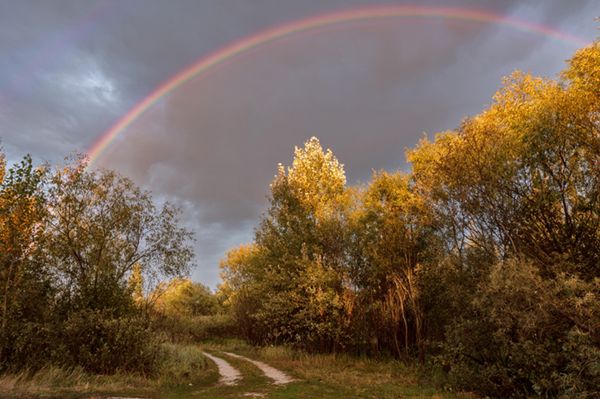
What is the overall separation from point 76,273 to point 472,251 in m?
20.4

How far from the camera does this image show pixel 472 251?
58.9ft

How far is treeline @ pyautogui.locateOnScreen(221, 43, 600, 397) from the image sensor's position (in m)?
12.7

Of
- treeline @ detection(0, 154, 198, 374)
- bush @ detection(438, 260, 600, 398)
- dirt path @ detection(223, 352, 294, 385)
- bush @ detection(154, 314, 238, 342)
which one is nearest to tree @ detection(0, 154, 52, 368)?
treeline @ detection(0, 154, 198, 374)

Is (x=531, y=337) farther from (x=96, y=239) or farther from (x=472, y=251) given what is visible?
(x=96, y=239)

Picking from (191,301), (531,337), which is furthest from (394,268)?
(191,301)

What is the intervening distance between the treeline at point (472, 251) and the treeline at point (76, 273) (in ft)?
34.4

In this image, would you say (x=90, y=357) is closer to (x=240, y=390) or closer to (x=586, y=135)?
(x=240, y=390)

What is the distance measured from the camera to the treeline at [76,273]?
1853cm

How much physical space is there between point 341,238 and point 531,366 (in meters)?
17.5

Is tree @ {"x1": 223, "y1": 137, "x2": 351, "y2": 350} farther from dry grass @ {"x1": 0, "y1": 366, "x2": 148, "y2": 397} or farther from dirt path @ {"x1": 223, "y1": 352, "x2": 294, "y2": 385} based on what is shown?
dry grass @ {"x1": 0, "y1": 366, "x2": 148, "y2": 397}

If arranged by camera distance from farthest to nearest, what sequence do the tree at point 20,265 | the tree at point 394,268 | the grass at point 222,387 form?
the tree at point 394,268 < the tree at point 20,265 < the grass at point 222,387

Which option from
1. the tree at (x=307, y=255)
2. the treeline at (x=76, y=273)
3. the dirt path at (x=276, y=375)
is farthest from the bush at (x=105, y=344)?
the tree at (x=307, y=255)

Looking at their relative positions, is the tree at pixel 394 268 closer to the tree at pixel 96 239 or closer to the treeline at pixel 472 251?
the treeline at pixel 472 251

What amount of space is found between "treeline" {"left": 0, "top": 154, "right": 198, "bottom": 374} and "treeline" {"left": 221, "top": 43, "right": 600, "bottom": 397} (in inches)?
413
